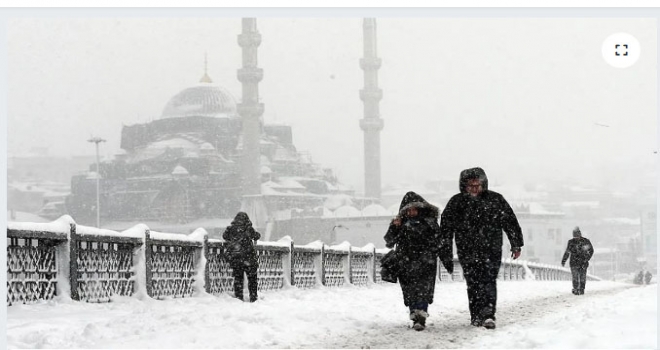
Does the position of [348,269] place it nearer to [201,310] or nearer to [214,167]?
[201,310]

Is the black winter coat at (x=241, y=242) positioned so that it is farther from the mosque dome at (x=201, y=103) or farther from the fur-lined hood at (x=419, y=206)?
the mosque dome at (x=201, y=103)

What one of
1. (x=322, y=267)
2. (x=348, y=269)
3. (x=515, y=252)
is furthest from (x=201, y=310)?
(x=348, y=269)

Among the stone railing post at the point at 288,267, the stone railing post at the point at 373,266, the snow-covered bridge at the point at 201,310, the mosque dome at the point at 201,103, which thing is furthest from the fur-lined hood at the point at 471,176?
the mosque dome at the point at 201,103

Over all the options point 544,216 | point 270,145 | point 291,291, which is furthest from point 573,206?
point 291,291

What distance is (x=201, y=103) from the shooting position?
90.8 m

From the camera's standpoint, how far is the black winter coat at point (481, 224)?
6703 mm

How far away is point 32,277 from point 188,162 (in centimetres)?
7717

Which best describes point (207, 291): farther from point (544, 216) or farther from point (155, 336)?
point (544, 216)

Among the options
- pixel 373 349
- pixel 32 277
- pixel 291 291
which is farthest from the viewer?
pixel 291 291

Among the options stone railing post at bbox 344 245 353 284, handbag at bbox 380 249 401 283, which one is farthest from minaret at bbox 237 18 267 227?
handbag at bbox 380 249 401 283

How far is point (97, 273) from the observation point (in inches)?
328

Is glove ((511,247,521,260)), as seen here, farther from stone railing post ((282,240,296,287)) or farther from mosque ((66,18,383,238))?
mosque ((66,18,383,238))

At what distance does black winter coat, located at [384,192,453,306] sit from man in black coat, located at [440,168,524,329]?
0.20 meters

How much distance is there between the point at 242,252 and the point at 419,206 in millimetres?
3469
